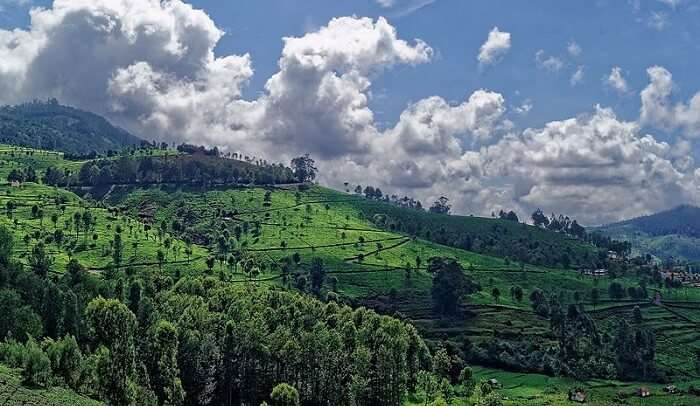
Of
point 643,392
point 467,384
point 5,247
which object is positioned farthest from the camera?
point 643,392

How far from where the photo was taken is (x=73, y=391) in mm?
104312

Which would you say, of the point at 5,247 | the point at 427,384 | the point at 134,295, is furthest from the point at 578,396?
the point at 5,247

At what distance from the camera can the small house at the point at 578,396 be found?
172500mm

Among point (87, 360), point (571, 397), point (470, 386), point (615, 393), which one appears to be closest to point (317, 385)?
point (470, 386)

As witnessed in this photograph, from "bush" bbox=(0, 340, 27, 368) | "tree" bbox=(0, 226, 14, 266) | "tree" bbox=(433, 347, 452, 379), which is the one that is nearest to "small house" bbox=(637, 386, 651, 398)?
"tree" bbox=(433, 347, 452, 379)

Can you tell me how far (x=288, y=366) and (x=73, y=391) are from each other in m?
57.4

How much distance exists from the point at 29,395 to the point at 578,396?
464 feet

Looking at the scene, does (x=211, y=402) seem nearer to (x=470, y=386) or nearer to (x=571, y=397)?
(x=470, y=386)

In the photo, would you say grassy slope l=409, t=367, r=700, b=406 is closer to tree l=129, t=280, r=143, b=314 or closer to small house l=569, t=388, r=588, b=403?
small house l=569, t=388, r=588, b=403

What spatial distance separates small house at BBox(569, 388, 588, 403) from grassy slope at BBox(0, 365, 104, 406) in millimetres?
127939

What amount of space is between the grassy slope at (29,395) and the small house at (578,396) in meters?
128

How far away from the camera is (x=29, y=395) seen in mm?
91188

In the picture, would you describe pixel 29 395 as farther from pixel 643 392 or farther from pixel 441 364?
pixel 643 392

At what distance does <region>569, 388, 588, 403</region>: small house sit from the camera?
172500mm
